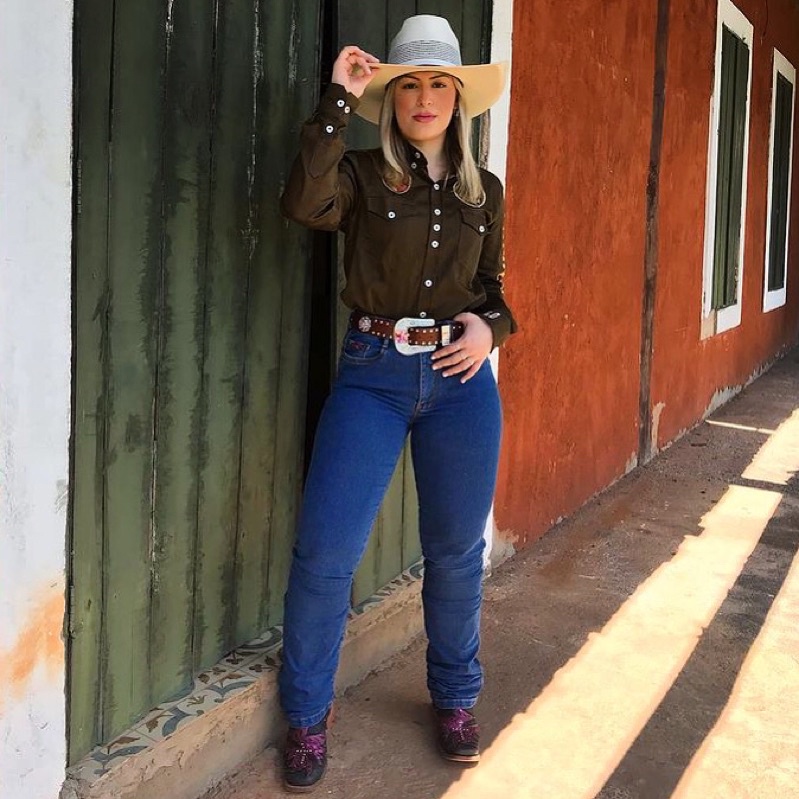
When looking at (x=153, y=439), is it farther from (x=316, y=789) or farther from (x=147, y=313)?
(x=316, y=789)

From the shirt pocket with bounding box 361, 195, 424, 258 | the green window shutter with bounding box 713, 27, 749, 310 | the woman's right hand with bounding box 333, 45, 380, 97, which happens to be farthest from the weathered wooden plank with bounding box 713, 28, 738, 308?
the woman's right hand with bounding box 333, 45, 380, 97

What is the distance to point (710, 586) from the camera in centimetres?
412

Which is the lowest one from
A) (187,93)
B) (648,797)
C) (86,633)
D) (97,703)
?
(648,797)

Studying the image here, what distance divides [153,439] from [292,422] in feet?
1.88

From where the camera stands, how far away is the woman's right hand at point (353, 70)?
2195 mm

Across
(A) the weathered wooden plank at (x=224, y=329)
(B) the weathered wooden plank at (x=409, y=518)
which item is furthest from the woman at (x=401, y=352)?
(B) the weathered wooden plank at (x=409, y=518)

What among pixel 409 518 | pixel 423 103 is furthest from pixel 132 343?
pixel 409 518

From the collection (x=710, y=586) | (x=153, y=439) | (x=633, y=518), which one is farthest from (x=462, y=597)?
(x=633, y=518)

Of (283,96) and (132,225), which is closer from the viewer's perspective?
(132,225)

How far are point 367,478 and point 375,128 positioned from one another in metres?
1.17

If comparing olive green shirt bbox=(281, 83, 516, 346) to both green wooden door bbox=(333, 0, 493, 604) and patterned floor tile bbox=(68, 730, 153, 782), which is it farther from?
patterned floor tile bbox=(68, 730, 153, 782)

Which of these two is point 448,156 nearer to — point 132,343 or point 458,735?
point 132,343

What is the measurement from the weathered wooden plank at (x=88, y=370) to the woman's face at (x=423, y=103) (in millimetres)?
718

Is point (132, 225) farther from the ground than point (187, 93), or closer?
closer
